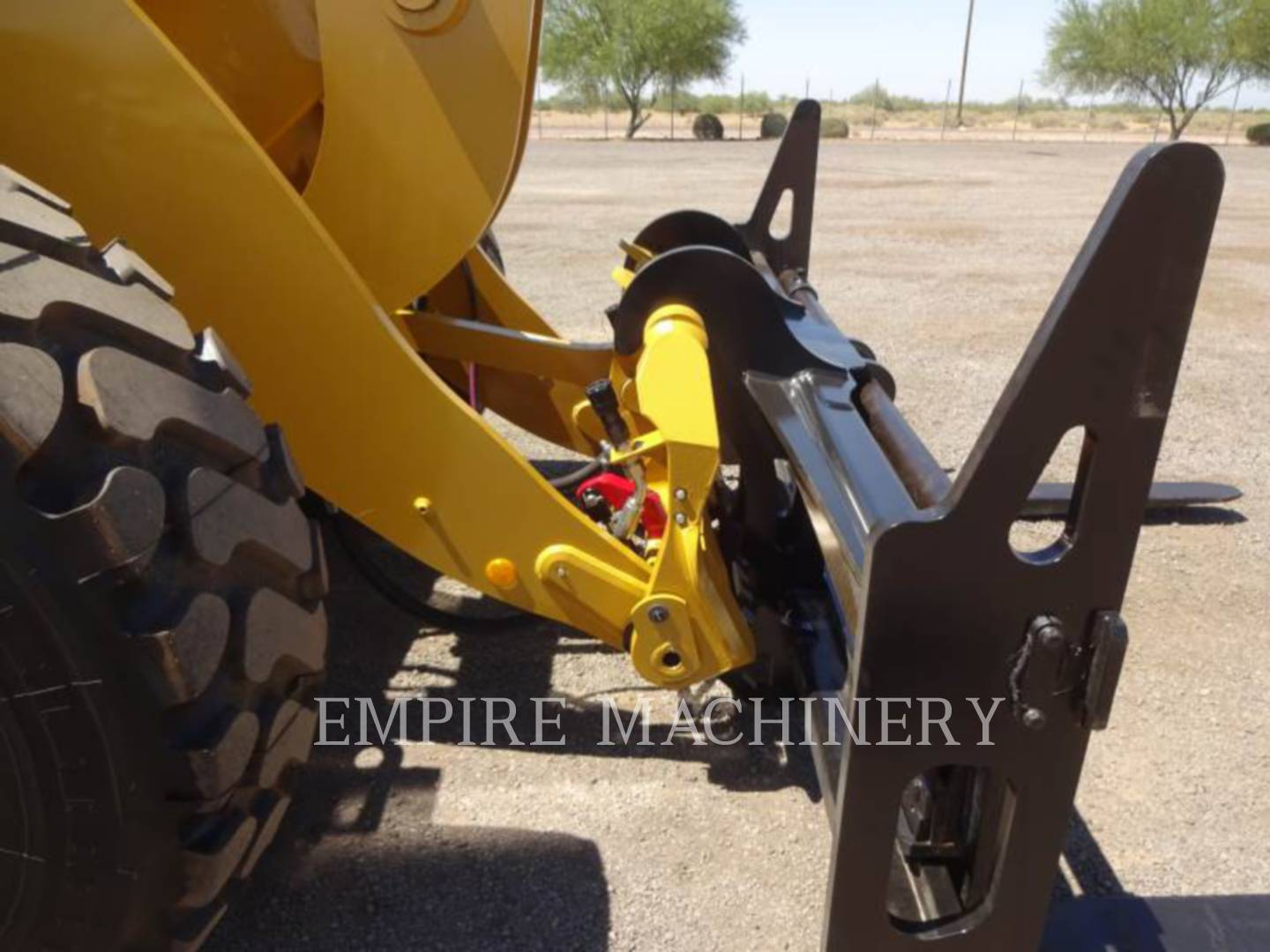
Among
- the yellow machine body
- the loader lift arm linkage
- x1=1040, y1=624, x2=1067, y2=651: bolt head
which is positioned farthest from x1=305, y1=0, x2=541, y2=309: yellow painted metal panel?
x1=1040, y1=624, x2=1067, y2=651: bolt head

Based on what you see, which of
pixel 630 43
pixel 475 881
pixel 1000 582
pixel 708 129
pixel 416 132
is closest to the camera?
pixel 1000 582

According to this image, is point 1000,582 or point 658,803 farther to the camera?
point 658,803

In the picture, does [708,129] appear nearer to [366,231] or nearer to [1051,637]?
[366,231]

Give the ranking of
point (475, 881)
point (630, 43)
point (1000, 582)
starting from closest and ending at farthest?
point (1000, 582) → point (475, 881) → point (630, 43)

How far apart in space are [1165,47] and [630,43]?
2149 centimetres

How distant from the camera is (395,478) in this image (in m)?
2.09

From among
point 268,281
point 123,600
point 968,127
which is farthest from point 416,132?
point 968,127

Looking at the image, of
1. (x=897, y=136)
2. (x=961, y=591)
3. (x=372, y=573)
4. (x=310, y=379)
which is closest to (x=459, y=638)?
(x=372, y=573)

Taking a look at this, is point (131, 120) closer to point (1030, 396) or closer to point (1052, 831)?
point (1030, 396)

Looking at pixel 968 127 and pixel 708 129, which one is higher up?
pixel 708 129

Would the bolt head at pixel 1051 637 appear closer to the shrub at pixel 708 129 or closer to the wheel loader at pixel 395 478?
the wheel loader at pixel 395 478

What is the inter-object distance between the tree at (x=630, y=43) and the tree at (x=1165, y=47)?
632 inches

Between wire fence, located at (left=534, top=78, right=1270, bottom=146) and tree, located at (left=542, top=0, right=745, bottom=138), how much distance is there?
108 centimetres

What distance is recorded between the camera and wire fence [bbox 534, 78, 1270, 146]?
127ft
